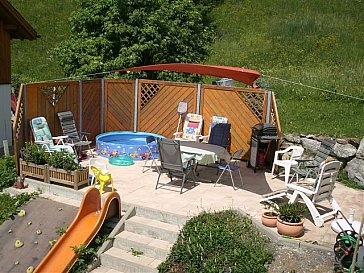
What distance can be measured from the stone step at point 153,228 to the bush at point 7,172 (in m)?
3.01

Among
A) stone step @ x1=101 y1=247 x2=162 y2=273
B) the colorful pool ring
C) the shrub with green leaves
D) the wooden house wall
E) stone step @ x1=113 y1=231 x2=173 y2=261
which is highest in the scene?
the wooden house wall

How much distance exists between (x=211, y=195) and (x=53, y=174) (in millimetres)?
3158

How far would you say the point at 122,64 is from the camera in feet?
48.3

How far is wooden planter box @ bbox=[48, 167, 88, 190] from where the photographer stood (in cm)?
860

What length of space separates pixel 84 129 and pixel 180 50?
5540 mm

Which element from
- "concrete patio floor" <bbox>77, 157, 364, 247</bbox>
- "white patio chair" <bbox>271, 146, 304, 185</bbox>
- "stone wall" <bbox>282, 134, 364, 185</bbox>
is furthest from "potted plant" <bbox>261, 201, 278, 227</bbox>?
"stone wall" <bbox>282, 134, 364, 185</bbox>

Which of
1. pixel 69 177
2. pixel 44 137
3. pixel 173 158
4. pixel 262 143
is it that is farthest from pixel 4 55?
pixel 262 143

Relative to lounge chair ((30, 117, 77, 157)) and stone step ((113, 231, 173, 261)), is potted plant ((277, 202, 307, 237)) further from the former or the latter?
lounge chair ((30, 117, 77, 157))

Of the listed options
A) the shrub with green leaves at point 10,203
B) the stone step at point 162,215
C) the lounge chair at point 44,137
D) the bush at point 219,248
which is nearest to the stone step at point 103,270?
the bush at point 219,248

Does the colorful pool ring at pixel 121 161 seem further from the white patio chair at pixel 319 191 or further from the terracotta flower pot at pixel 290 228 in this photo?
the terracotta flower pot at pixel 290 228

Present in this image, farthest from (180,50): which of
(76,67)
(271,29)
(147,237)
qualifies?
(147,237)

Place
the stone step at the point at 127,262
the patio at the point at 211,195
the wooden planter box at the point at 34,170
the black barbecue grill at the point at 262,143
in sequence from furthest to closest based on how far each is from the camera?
the black barbecue grill at the point at 262,143 < the wooden planter box at the point at 34,170 < the patio at the point at 211,195 < the stone step at the point at 127,262

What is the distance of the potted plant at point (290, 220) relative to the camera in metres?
6.61

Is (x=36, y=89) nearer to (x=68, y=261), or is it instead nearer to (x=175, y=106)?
(x=175, y=106)
